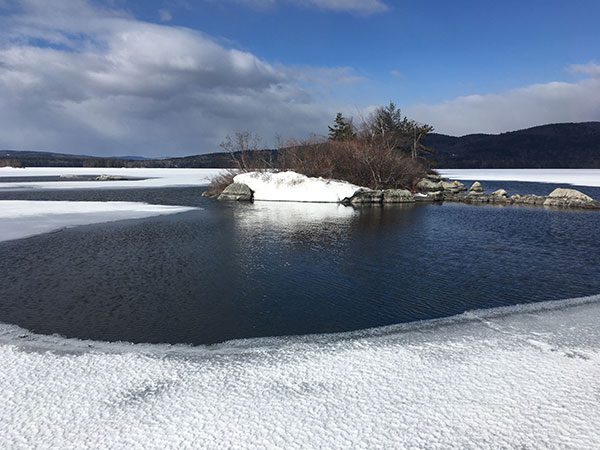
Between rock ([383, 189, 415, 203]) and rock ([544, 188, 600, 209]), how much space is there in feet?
33.4

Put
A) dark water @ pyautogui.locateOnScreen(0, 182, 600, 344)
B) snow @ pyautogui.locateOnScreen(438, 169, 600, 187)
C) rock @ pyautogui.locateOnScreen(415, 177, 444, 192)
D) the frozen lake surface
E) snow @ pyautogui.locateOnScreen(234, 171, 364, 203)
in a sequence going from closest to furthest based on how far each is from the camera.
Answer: the frozen lake surface, dark water @ pyautogui.locateOnScreen(0, 182, 600, 344), snow @ pyautogui.locateOnScreen(234, 171, 364, 203), rock @ pyautogui.locateOnScreen(415, 177, 444, 192), snow @ pyautogui.locateOnScreen(438, 169, 600, 187)

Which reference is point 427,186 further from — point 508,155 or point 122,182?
point 508,155

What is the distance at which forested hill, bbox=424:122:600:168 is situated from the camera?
12550 centimetres

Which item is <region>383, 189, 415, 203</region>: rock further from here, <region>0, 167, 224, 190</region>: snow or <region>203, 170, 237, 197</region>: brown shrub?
<region>0, 167, 224, 190</region>: snow

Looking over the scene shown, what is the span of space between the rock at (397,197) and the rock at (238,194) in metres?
11.5

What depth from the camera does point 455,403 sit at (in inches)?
207

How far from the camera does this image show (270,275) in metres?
11.8

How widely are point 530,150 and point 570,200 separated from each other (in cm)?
12769

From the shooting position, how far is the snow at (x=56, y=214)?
18.5m

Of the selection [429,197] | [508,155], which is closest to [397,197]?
[429,197]

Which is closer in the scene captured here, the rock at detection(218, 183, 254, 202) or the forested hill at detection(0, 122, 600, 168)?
the rock at detection(218, 183, 254, 202)

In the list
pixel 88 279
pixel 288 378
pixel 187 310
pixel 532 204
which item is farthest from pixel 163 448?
pixel 532 204

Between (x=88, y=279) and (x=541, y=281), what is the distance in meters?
12.5

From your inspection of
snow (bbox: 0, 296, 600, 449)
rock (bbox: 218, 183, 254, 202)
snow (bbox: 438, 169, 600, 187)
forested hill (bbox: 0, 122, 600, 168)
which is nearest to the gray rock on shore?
rock (bbox: 218, 183, 254, 202)
